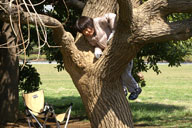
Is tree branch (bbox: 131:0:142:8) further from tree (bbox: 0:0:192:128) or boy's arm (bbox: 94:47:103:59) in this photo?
boy's arm (bbox: 94:47:103:59)

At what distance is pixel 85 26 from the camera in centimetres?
625

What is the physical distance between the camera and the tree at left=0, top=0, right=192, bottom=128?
18.5ft

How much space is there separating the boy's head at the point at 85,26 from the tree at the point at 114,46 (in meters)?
0.28

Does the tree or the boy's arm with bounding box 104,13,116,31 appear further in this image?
the boy's arm with bounding box 104,13,116,31

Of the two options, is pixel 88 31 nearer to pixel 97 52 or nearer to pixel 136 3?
pixel 97 52

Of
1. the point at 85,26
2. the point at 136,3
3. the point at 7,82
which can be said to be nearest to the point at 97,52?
the point at 85,26

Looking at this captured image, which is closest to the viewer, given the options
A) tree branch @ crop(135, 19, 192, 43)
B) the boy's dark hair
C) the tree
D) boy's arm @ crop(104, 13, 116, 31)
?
tree branch @ crop(135, 19, 192, 43)

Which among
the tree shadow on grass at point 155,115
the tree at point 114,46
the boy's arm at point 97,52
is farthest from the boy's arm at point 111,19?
the tree shadow on grass at point 155,115

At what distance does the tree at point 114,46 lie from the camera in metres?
5.65

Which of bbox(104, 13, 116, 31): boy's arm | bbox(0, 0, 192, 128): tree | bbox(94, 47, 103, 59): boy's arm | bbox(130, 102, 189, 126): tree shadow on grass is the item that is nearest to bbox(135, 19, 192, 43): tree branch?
Result: bbox(0, 0, 192, 128): tree

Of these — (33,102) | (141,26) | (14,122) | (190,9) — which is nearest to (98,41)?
(141,26)

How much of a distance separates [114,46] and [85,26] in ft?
1.70

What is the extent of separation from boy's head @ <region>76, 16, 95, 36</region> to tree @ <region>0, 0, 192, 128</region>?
0.28 m

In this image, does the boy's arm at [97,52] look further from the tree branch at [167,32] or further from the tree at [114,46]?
the tree branch at [167,32]
